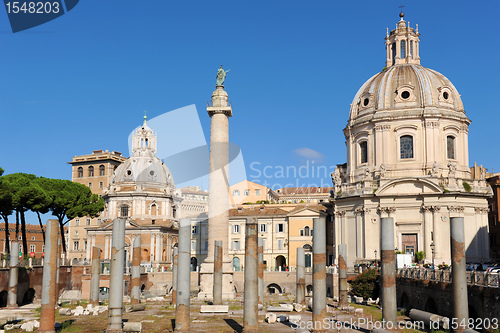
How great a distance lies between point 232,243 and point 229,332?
48.6 m

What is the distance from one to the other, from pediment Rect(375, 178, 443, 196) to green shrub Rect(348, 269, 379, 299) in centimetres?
1143

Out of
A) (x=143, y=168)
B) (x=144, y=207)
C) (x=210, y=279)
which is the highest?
(x=143, y=168)

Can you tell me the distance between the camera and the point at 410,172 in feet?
188

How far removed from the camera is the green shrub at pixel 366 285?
45469 millimetres

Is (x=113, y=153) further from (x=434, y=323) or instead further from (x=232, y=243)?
(x=434, y=323)

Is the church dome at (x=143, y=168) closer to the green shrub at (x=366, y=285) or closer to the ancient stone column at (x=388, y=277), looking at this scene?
the green shrub at (x=366, y=285)

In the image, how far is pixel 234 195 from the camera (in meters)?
109

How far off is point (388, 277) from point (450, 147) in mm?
35825

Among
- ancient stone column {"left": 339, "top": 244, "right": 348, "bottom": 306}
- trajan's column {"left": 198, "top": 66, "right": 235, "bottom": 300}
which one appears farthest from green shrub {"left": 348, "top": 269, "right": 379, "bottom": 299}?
trajan's column {"left": 198, "top": 66, "right": 235, "bottom": 300}

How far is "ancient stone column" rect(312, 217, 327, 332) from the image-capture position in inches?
973

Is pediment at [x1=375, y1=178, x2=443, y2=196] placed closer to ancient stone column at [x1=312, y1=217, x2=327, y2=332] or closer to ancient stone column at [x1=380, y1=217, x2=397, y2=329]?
ancient stone column at [x1=380, y1=217, x2=397, y2=329]

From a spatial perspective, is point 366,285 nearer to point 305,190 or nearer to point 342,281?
point 342,281

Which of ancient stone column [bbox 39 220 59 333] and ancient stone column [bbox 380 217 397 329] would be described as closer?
ancient stone column [bbox 39 220 59 333]

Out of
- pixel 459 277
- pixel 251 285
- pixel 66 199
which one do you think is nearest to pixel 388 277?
pixel 459 277
